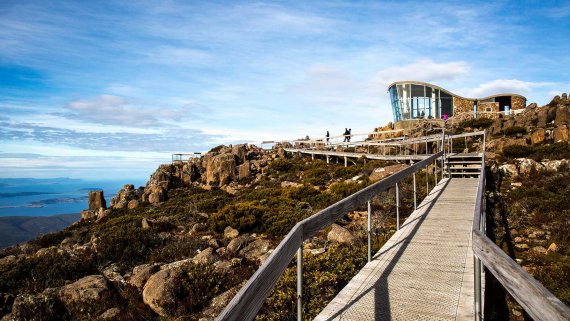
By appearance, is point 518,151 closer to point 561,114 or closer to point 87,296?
point 561,114

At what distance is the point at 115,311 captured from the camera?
689cm

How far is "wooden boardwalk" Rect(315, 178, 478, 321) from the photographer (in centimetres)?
379

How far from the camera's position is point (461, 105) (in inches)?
1886

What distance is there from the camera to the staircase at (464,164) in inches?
587

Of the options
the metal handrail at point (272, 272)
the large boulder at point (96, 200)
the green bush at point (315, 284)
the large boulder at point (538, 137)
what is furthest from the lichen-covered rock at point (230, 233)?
the large boulder at point (96, 200)

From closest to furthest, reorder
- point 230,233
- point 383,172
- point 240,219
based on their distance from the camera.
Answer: point 230,233 < point 240,219 < point 383,172

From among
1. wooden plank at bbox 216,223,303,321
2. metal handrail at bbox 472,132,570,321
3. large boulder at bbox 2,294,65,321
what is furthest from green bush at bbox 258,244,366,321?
large boulder at bbox 2,294,65,321

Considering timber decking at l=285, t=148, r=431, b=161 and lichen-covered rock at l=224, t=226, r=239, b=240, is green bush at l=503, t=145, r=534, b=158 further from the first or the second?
lichen-covered rock at l=224, t=226, r=239, b=240

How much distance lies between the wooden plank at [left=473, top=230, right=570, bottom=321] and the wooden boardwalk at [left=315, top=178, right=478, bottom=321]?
1.51 m

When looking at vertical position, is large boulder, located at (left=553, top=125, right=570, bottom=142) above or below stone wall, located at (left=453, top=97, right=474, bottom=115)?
below

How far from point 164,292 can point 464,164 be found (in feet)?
44.2

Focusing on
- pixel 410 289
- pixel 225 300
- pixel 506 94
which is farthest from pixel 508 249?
pixel 506 94

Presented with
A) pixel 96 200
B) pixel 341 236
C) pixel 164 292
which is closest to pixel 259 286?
pixel 164 292

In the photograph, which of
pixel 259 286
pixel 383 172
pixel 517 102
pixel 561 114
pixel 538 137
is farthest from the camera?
pixel 517 102
